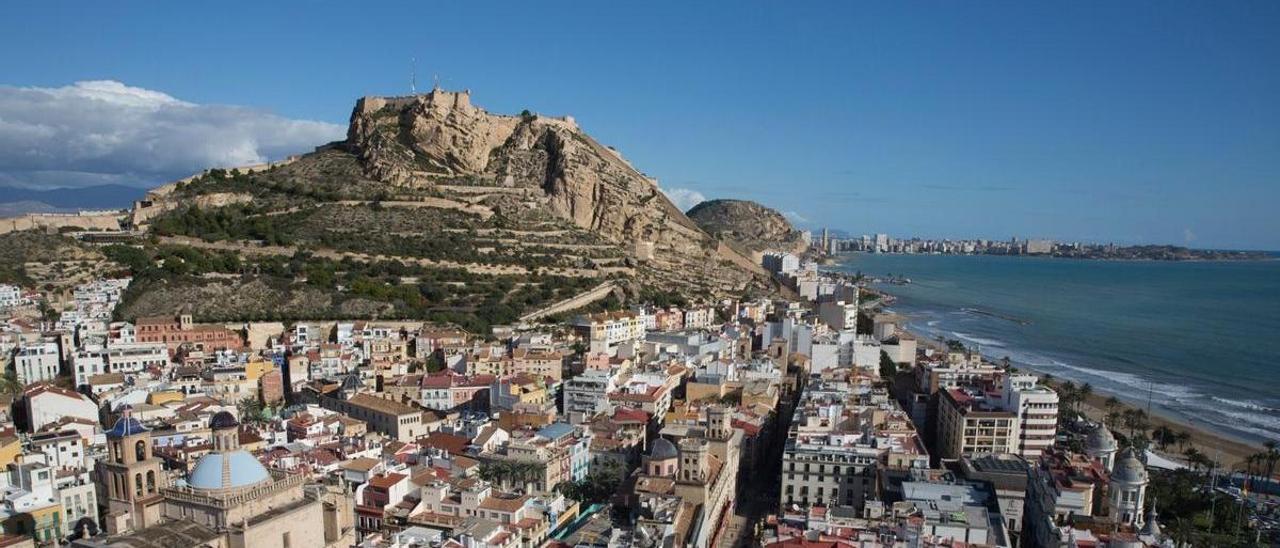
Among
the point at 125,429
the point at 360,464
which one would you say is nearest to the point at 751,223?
the point at 360,464

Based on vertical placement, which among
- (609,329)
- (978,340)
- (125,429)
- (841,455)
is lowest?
(978,340)

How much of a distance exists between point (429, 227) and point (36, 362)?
89.0ft

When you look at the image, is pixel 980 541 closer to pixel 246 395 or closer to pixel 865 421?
pixel 865 421

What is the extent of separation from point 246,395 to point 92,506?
12323 millimetres

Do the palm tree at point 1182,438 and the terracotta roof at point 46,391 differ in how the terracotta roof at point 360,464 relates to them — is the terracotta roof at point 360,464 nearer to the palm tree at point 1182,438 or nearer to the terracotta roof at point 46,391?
the terracotta roof at point 46,391

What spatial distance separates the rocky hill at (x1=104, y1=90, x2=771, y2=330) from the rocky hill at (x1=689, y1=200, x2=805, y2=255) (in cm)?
6766

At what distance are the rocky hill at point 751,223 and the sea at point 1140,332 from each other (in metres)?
29.6

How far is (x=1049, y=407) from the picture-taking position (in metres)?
26.2

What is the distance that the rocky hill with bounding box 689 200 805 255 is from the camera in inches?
5861

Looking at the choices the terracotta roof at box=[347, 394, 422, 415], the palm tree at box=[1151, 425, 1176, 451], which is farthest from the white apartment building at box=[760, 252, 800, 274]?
the terracotta roof at box=[347, 394, 422, 415]

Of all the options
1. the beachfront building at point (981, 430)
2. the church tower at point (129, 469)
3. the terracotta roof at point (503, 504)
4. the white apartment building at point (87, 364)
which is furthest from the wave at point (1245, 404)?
the white apartment building at point (87, 364)

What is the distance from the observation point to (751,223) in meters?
157

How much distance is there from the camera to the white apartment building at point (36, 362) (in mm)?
30484

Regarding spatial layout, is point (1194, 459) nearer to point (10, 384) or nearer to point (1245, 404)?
point (1245, 404)
